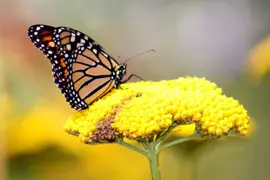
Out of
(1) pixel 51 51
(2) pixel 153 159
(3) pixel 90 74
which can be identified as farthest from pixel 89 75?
(2) pixel 153 159

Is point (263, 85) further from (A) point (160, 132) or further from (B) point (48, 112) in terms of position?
(B) point (48, 112)

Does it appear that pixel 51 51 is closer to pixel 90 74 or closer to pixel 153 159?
pixel 90 74

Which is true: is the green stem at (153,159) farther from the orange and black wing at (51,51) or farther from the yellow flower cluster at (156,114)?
the orange and black wing at (51,51)

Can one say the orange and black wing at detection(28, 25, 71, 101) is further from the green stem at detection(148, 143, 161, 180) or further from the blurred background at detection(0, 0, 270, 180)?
the green stem at detection(148, 143, 161, 180)

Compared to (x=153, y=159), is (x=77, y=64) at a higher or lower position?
higher

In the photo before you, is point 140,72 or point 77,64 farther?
point 140,72

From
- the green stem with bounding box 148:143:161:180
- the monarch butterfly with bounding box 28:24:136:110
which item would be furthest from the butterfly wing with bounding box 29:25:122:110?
the green stem with bounding box 148:143:161:180
